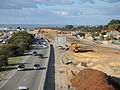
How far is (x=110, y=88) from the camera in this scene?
80.5 ft

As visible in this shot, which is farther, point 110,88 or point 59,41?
point 59,41

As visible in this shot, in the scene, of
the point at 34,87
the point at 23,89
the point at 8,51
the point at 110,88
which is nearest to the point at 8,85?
the point at 34,87

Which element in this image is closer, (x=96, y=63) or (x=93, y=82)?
(x=93, y=82)

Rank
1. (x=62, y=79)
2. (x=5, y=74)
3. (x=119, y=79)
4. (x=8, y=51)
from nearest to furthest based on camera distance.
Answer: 1. (x=119, y=79)
2. (x=62, y=79)
3. (x=5, y=74)
4. (x=8, y=51)

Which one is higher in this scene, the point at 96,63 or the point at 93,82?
the point at 93,82

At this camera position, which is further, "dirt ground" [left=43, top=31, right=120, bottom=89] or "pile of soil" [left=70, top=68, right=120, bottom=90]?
"dirt ground" [left=43, top=31, right=120, bottom=89]

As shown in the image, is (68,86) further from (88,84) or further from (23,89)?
(23,89)

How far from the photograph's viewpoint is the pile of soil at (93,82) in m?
25.3

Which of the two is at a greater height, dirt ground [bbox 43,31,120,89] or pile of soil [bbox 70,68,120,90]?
pile of soil [bbox 70,68,120,90]

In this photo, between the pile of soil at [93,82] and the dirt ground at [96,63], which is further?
the dirt ground at [96,63]

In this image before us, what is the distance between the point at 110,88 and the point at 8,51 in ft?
152

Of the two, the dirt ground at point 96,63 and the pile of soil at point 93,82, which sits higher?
the pile of soil at point 93,82

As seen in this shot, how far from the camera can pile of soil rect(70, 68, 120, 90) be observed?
82.9 feet

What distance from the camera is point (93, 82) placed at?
27.5 meters
